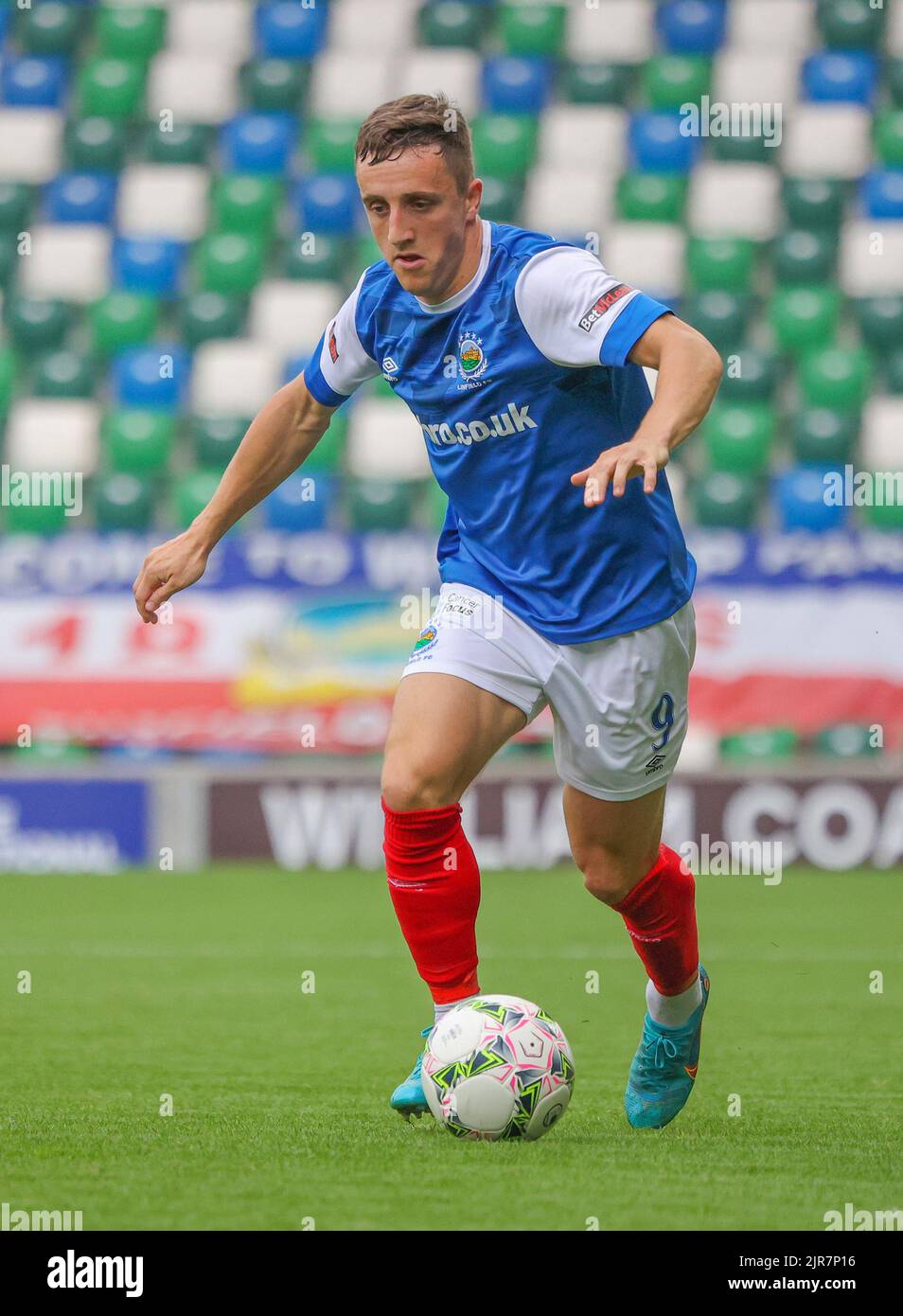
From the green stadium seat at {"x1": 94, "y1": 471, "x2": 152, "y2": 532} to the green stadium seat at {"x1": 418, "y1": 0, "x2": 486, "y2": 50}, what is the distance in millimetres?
4996

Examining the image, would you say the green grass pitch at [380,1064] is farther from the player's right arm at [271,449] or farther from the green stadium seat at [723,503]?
the green stadium seat at [723,503]

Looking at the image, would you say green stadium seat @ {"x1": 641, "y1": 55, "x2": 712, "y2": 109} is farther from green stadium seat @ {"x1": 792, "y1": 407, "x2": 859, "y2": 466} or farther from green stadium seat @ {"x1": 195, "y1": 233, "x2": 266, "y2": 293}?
green stadium seat @ {"x1": 792, "y1": 407, "x2": 859, "y2": 466}

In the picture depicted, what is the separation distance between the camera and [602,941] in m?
8.14

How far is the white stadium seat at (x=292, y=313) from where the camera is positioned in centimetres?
1384

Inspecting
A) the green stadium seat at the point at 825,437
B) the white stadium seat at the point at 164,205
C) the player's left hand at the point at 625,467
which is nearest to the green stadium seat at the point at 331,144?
the white stadium seat at the point at 164,205

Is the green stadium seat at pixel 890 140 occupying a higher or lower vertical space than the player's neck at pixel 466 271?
higher

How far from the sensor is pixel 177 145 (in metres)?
15.2

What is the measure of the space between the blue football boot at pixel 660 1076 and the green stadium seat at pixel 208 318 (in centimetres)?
1024

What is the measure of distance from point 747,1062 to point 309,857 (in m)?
5.89

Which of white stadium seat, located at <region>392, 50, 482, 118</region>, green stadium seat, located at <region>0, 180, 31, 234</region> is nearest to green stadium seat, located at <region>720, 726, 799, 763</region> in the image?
white stadium seat, located at <region>392, 50, 482, 118</region>

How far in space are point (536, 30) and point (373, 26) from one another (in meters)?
1.28

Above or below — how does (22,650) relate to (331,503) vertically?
below
